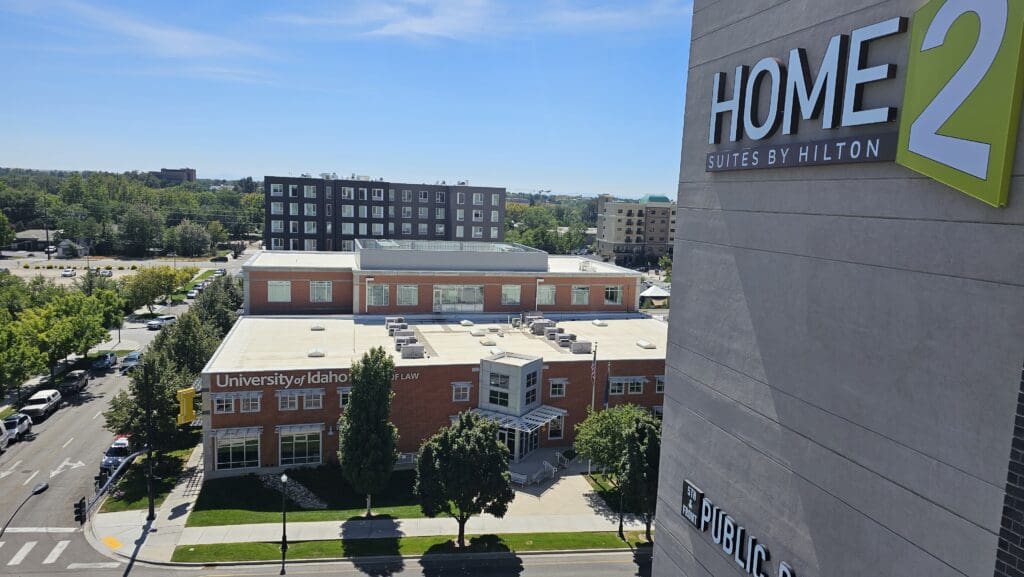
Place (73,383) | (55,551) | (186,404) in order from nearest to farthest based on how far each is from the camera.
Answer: (55,551), (186,404), (73,383)

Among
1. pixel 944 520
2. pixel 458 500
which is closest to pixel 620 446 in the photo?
pixel 458 500

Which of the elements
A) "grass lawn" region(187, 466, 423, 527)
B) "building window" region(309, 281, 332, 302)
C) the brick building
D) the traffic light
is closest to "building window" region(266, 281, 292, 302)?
the brick building

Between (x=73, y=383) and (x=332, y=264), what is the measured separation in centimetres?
2433

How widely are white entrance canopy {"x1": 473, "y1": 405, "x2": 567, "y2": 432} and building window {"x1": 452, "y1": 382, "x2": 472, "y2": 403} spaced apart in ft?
3.97

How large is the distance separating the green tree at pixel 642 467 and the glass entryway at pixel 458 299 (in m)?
29.8

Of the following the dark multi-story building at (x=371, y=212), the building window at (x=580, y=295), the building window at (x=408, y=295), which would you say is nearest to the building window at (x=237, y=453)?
the building window at (x=408, y=295)

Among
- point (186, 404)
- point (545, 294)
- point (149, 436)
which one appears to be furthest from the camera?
point (545, 294)

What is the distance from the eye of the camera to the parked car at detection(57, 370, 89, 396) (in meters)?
55.6

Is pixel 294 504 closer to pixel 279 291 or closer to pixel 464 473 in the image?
pixel 464 473

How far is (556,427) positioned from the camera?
151 ft

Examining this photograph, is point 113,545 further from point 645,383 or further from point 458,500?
point 645,383

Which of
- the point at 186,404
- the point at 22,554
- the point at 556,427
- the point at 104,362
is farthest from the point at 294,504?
the point at 104,362

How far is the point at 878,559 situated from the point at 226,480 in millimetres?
36811

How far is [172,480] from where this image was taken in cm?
3931
